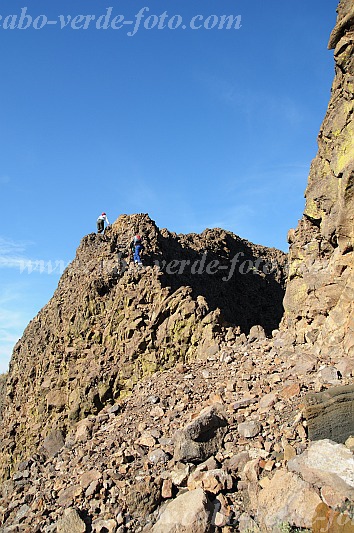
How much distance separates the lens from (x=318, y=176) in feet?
40.0

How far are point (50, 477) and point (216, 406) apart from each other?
176 inches

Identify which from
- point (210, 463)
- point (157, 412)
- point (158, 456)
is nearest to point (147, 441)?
point (158, 456)

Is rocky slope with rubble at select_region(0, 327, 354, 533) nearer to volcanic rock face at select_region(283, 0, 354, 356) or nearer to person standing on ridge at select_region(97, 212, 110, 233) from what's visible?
volcanic rock face at select_region(283, 0, 354, 356)

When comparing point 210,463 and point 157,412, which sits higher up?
point 157,412

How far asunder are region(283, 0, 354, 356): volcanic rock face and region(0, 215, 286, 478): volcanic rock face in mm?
3089

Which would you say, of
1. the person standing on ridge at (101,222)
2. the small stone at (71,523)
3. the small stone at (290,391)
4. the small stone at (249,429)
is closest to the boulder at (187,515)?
the small stone at (71,523)

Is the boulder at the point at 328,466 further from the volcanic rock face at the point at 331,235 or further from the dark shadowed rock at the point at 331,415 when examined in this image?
the volcanic rock face at the point at 331,235

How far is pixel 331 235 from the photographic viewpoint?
1124 cm

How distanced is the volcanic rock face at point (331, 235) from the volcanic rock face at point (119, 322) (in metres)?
3.09

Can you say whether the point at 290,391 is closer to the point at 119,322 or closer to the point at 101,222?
the point at 119,322

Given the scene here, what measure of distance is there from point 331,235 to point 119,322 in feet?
31.3

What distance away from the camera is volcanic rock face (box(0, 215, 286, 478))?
1536 cm

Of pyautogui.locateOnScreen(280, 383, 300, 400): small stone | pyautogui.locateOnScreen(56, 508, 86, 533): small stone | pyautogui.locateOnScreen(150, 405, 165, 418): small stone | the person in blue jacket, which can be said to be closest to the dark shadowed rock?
pyautogui.locateOnScreen(280, 383, 300, 400): small stone

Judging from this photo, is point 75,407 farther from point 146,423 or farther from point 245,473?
point 245,473
